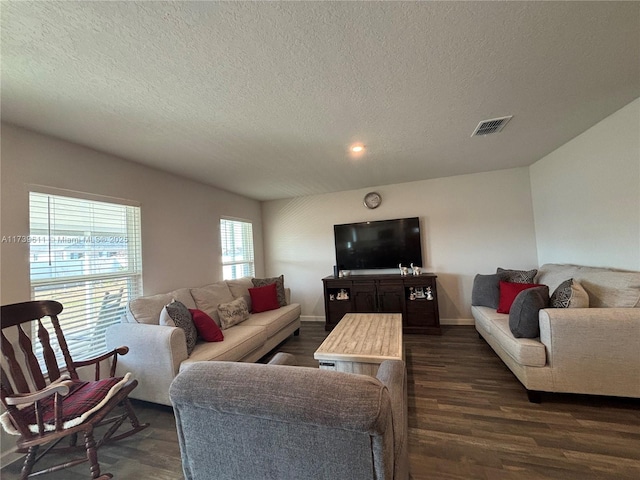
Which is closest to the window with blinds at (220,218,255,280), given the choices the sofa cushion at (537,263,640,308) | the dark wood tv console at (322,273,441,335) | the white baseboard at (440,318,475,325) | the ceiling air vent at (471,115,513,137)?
the dark wood tv console at (322,273,441,335)

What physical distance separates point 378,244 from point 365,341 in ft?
7.41

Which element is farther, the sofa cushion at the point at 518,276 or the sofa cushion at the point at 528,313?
the sofa cushion at the point at 518,276


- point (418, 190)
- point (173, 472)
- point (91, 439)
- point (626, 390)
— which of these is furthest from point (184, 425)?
point (418, 190)

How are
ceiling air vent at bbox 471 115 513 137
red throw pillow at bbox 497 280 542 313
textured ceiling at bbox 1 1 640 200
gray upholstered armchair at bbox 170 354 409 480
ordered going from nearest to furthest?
1. gray upholstered armchair at bbox 170 354 409 480
2. textured ceiling at bbox 1 1 640 200
3. ceiling air vent at bbox 471 115 513 137
4. red throw pillow at bbox 497 280 542 313

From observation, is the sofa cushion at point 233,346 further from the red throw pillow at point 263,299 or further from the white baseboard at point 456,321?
the white baseboard at point 456,321

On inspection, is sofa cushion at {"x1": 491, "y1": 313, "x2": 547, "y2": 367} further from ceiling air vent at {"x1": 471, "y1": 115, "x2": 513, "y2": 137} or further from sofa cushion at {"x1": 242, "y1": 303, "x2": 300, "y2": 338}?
sofa cushion at {"x1": 242, "y1": 303, "x2": 300, "y2": 338}

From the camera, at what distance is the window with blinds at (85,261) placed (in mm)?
1956

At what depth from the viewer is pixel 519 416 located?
184 centimetres

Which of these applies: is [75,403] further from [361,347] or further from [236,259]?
[236,259]

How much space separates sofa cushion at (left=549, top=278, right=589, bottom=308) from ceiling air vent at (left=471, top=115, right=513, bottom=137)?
150cm

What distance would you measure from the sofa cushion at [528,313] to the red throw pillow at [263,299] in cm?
277

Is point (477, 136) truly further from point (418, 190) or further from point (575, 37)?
point (418, 190)

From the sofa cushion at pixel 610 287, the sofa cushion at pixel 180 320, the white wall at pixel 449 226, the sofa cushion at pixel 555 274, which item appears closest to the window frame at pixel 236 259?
the white wall at pixel 449 226

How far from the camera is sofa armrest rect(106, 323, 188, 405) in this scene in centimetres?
201
